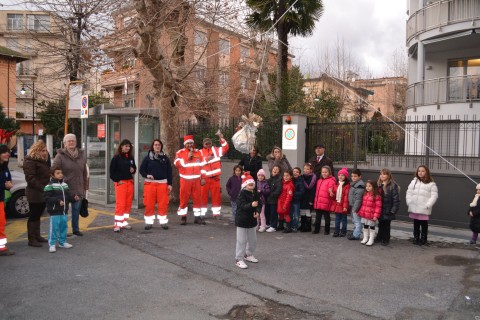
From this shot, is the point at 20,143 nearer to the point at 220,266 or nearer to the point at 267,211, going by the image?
the point at 267,211

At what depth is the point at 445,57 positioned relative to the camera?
63.7 ft

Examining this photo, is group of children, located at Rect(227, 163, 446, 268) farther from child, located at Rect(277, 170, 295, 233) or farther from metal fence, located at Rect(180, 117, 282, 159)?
metal fence, located at Rect(180, 117, 282, 159)

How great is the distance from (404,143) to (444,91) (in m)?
8.55

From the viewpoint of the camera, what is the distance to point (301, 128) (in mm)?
11789

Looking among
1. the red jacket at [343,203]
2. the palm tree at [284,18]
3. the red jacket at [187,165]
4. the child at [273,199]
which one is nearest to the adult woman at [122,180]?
the red jacket at [187,165]

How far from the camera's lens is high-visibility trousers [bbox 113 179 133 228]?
8688 mm

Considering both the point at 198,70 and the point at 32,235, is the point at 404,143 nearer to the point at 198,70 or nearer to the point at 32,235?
the point at 198,70

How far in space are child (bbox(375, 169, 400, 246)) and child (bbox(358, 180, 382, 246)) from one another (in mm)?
142

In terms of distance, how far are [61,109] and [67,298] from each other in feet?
69.8

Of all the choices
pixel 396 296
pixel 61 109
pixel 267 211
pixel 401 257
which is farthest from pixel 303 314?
pixel 61 109

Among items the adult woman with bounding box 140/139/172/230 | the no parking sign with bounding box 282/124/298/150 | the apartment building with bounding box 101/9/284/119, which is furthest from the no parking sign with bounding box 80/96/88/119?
the no parking sign with bounding box 282/124/298/150

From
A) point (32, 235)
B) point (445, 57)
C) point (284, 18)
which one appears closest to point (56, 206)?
point (32, 235)

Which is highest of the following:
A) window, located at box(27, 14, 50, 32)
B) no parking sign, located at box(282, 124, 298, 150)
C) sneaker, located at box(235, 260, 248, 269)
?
window, located at box(27, 14, 50, 32)

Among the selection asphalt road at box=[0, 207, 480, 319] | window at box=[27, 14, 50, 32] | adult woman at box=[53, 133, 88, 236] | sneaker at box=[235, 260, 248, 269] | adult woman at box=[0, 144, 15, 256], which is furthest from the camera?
window at box=[27, 14, 50, 32]
